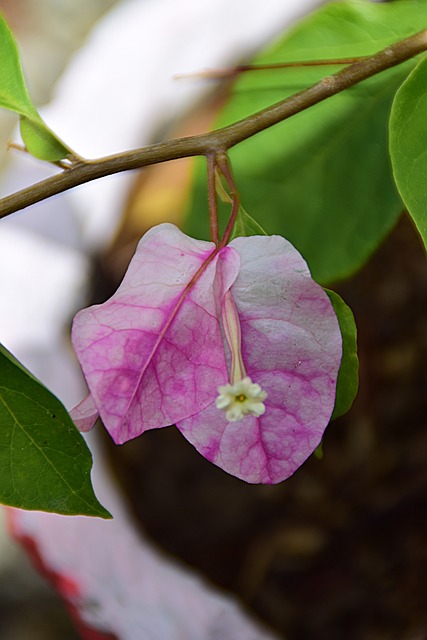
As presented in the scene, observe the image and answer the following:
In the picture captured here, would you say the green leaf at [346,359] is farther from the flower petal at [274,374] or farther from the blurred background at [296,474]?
the blurred background at [296,474]

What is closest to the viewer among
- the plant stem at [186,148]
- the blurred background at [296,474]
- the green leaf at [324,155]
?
the plant stem at [186,148]

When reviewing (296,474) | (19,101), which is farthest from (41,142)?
(296,474)

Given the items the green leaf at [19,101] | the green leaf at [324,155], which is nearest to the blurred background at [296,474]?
the green leaf at [324,155]

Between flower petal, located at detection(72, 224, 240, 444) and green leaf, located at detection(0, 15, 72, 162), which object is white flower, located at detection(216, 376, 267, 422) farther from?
green leaf, located at detection(0, 15, 72, 162)

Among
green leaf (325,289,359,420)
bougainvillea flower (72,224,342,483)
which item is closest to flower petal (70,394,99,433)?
bougainvillea flower (72,224,342,483)

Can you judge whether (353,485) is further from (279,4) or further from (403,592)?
(279,4)

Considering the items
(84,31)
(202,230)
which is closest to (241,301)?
(202,230)

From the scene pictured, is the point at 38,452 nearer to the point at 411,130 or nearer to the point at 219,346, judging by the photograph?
the point at 219,346
